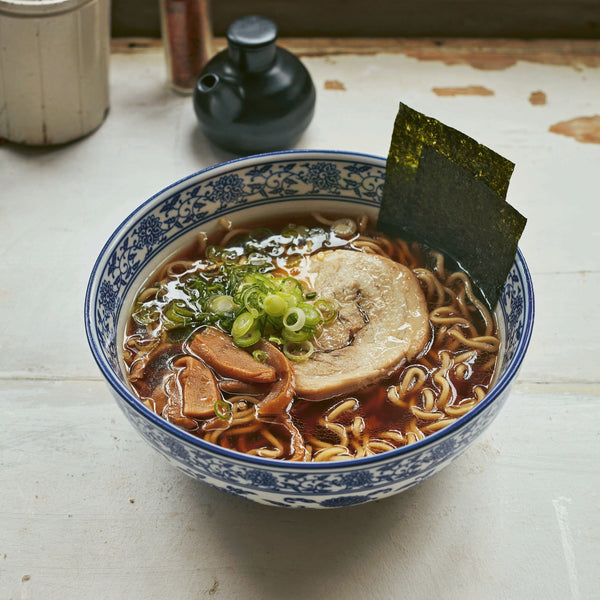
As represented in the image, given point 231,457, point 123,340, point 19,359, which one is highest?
point 231,457

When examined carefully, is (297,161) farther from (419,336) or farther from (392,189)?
(419,336)

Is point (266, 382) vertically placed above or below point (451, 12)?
below

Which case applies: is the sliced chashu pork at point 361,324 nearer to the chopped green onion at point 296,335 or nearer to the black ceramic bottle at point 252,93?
the chopped green onion at point 296,335

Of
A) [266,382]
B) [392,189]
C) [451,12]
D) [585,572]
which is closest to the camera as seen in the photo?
[585,572]

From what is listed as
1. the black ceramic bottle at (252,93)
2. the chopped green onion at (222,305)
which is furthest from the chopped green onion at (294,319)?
the black ceramic bottle at (252,93)

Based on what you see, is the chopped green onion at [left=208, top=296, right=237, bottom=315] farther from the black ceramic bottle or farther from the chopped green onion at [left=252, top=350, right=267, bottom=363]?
the black ceramic bottle

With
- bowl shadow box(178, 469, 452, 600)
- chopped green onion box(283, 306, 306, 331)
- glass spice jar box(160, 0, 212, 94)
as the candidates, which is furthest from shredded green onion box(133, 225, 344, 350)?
glass spice jar box(160, 0, 212, 94)

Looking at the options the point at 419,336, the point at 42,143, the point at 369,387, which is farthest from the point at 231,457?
the point at 42,143
